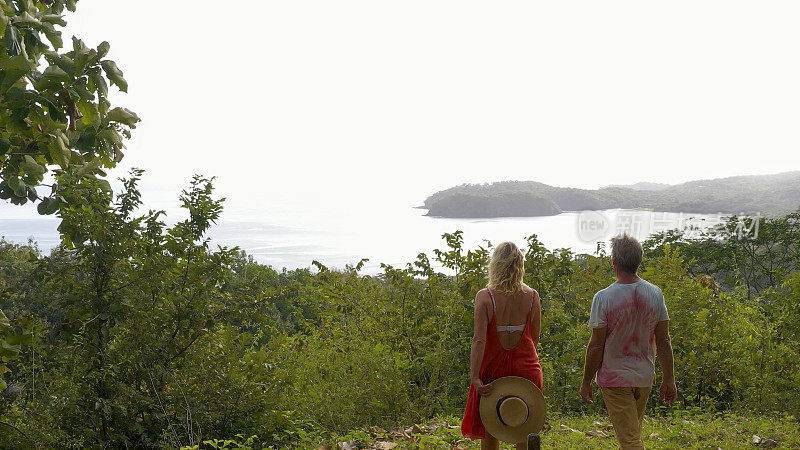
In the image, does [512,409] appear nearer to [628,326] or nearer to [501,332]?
[501,332]

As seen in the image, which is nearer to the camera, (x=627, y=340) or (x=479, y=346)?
Answer: (x=627, y=340)

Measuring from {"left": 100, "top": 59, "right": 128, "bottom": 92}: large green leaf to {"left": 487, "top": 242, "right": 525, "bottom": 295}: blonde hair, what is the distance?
8.93 ft

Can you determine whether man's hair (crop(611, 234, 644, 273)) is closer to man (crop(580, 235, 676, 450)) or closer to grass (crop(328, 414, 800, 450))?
man (crop(580, 235, 676, 450))

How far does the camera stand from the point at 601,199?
280 feet

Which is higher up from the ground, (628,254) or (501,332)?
(628,254)

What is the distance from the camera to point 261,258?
62.2m

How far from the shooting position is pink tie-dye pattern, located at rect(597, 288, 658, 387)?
12.9 ft

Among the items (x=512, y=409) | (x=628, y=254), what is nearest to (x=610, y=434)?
(x=512, y=409)

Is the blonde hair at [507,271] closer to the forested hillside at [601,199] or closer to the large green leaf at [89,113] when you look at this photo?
the large green leaf at [89,113]

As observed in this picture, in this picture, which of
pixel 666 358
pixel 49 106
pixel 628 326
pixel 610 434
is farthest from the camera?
pixel 610 434

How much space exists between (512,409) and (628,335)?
0.98m

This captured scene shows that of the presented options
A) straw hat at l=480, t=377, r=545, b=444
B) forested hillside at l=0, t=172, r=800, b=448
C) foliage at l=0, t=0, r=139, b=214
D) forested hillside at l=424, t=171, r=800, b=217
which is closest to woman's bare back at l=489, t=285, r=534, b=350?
straw hat at l=480, t=377, r=545, b=444

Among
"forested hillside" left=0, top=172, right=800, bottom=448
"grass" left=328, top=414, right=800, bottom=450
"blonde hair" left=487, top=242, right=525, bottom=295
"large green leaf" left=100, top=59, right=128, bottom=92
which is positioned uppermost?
"large green leaf" left=100, top=59, right=128, bottom=92

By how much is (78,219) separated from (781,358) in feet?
28.4
